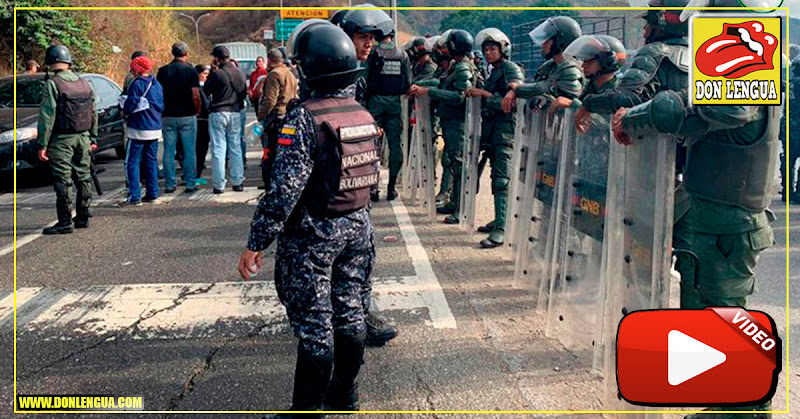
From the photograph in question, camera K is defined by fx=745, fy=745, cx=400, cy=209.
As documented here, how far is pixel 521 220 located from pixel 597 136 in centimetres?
163

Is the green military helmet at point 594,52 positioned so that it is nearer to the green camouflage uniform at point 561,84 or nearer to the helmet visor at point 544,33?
the green camouflage uniform at point 561,84

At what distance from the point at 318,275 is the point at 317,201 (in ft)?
1.00

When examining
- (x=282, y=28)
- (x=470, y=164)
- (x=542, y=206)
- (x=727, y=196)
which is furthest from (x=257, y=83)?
(x=282, y=28)

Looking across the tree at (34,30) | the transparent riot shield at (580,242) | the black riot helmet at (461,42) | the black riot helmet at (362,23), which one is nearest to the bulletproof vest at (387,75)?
the black riot helmet at (461,42)

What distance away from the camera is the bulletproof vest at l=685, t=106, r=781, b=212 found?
298 cm

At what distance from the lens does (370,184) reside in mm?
3248

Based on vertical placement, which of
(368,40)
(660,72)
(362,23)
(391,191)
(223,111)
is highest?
(362,23)

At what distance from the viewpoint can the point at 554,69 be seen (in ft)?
17.7

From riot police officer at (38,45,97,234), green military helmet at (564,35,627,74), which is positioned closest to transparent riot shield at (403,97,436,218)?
green military helmet at (564,35,627,74)

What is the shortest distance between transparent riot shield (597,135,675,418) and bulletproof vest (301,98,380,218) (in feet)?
3.67

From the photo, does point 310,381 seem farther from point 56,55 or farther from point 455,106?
point 56,55

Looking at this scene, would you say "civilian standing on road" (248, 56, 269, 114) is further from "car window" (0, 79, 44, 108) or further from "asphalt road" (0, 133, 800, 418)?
"asphalt road" (0, 133, 800, 418)

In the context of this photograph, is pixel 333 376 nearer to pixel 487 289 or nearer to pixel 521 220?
pixel 487 289

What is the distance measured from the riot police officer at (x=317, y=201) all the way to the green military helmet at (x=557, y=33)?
2777mm
